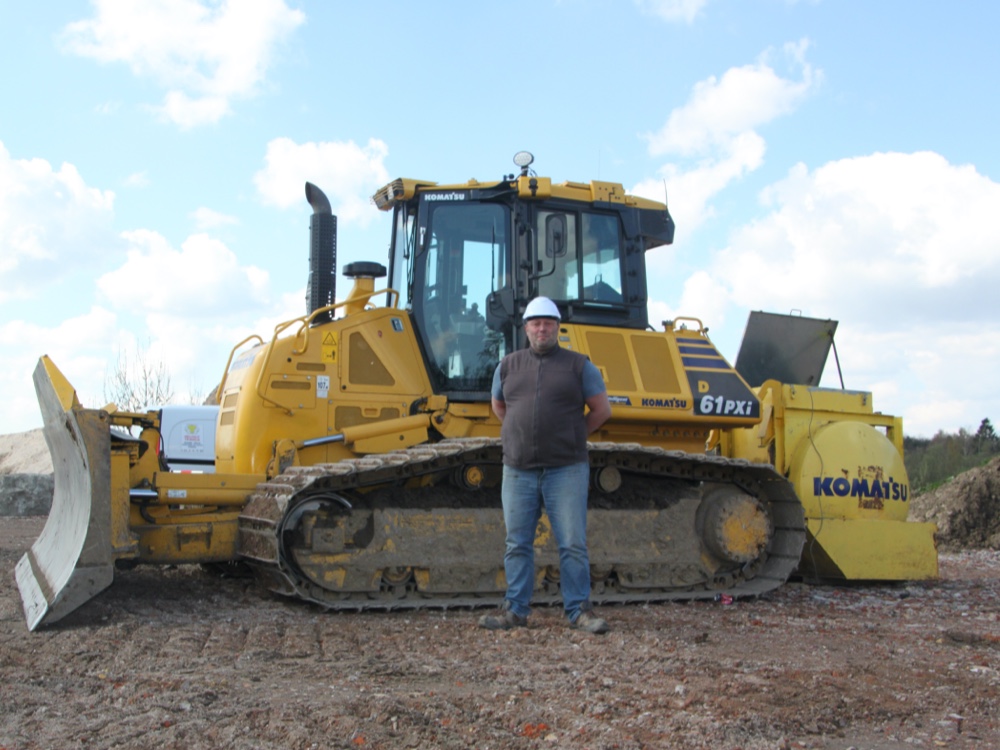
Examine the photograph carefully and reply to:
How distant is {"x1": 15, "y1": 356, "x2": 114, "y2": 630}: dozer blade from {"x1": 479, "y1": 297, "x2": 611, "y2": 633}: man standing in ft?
7.50

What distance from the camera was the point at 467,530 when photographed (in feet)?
23.1

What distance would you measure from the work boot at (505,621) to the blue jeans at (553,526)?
37mm

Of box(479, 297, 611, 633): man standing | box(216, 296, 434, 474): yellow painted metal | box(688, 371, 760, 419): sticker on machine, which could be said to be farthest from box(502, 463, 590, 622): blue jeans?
box(688, 371, 760, 419): sticker on machine

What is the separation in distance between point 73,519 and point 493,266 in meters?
3.40

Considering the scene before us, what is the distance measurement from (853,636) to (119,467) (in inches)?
179

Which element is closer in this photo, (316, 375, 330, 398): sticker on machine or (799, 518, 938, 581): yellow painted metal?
(316, 375, 330, 398): sticker on machine

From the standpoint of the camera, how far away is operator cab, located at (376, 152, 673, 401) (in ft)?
25.2

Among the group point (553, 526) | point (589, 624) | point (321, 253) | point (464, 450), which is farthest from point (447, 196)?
point (589, 624)

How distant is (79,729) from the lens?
3650 millimetres

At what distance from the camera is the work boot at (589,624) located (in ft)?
18.9

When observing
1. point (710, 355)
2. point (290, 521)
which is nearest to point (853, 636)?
point (710, 355)

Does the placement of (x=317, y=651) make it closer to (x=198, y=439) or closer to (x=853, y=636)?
(x=853, y=636)

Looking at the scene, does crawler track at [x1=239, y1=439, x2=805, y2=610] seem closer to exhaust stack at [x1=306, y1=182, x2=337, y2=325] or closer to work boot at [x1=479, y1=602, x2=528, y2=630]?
work boot at [x1=479, y1=602, x2=528, y2=630]

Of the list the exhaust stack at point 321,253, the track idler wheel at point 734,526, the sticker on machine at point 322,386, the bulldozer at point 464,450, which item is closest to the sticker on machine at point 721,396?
the bulldozer at point 464,450
